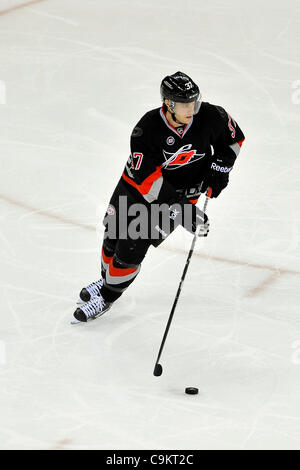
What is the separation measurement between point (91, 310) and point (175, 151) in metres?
0.85

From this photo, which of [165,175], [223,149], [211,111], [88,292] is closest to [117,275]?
[88,292]

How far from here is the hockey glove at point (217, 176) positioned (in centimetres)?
387

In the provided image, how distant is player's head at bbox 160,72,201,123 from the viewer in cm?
355

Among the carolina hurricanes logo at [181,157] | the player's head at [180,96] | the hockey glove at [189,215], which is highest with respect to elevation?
the player's head at [180,96]

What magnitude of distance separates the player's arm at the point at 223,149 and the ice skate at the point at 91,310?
2.35ft

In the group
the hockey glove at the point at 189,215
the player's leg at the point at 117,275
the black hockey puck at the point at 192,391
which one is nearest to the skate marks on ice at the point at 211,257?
the player's leg at the point at 117,275

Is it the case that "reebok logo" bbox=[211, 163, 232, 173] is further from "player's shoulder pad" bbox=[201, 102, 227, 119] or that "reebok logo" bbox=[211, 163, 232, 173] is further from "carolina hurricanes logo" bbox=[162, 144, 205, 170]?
"player's shoulder pad" bbox=[201, 102, 227, 119]

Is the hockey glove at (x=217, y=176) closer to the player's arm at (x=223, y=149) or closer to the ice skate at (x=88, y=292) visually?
the player's arm at (x=223, y=149)

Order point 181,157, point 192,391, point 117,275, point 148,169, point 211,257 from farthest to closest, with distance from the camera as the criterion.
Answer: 1. point 211,257
2. point 117,275
3. point 181,157
4. point 148,169
5. point 192,391

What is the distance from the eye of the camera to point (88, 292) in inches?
163

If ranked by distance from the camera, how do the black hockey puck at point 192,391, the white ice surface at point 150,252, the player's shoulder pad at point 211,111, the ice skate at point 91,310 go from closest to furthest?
the white ice surface at point 150,252
the black hockey puck at point 192,391
the player's shoulder pad at point 211,111
the ice skate at point 91,310

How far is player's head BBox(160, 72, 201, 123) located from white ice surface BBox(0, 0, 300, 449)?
1005 millimetres

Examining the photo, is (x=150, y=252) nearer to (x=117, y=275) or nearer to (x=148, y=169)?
(x=117, y=275)
